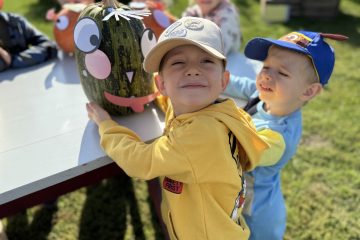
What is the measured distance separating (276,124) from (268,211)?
1.27 feet

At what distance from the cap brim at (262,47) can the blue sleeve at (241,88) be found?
16 centimetres

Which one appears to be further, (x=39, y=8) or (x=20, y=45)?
(x=39, y=8)

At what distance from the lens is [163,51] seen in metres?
1.18

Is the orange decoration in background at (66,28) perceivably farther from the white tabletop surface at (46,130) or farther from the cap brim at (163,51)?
the cap brim at (163,51)

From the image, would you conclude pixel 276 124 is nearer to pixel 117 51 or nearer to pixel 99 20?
pixel 117 51

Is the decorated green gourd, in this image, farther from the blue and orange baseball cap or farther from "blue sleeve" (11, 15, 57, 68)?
"blue sleeve" (11, 15, 57, 68)

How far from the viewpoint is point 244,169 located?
1327mm

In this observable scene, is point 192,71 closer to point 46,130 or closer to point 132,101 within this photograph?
point 132,101

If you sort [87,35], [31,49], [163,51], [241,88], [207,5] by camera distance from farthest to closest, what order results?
1. [207,5]
2. [31,49]
3. [241,88]
4. [87,35]
5. [163,51]

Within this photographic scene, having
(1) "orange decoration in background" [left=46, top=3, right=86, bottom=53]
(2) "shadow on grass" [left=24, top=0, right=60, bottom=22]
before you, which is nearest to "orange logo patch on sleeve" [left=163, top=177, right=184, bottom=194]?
(1) "orange decoration in background" [left=46, top=3, right=86, bottom=53]

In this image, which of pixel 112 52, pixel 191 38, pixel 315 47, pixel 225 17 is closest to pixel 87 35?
pixel 112 52

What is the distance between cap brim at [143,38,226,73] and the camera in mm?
1093

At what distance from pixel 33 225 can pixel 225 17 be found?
5.47ft

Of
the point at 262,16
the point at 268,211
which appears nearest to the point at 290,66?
the point at 268,211
